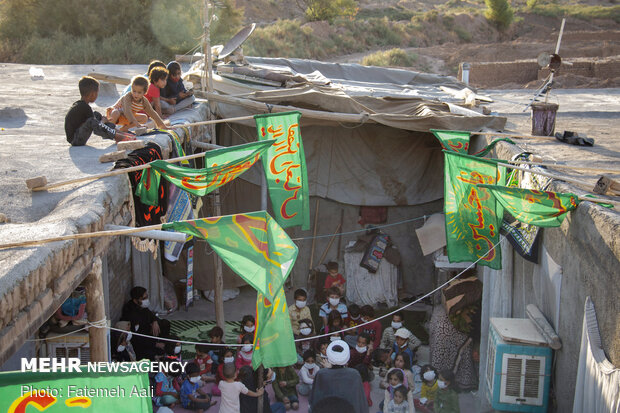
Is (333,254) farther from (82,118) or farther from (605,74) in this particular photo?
(605,74)

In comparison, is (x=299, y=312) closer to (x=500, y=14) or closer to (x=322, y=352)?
(x=322, y=352)

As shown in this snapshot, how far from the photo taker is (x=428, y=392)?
7594 mm

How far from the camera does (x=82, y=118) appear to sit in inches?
277

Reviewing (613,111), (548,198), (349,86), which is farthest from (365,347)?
(613,111)

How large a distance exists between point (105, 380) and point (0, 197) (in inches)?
100

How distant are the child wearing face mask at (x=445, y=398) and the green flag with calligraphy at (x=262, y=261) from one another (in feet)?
12.0

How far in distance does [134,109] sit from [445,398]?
195 inches

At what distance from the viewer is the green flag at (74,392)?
2992 mm

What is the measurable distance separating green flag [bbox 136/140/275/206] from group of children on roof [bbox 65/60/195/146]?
1.09 m

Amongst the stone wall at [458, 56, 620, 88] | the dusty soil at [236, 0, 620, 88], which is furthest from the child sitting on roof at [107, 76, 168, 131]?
the stone wall at [458, 56, 620, 88]

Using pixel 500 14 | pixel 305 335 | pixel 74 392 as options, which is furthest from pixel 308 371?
pixel 500 14

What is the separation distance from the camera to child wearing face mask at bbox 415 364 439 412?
7570mm

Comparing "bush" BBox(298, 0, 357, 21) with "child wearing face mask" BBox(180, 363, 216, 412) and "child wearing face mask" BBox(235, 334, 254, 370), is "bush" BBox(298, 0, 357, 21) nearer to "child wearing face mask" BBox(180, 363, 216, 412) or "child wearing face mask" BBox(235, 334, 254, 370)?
"child wearing face mask" BBox(235, 334, 254, 370)

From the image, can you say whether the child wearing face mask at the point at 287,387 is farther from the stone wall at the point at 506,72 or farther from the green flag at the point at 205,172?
the stone wall at the point at 506,72
